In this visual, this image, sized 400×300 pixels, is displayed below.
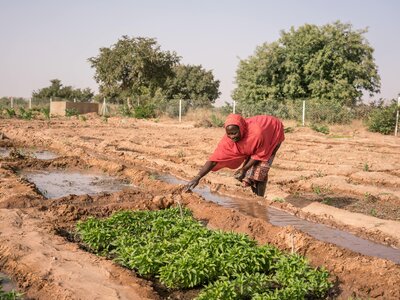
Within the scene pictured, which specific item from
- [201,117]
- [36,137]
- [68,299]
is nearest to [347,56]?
[201,117]

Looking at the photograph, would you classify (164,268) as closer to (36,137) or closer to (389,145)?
(36,137)

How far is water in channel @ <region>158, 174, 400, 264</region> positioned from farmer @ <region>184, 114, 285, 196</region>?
19.9 inches

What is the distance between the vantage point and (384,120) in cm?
2392

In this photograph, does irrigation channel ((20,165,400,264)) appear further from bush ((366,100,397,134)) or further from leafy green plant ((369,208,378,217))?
bush ((366,100,397,134))

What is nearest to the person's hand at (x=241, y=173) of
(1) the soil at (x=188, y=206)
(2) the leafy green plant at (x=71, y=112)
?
(1) the soil at (x=188, y=206)

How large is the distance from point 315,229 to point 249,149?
1.53m

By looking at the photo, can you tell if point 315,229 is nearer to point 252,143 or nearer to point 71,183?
point 252,143

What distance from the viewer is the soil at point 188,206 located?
4.50m

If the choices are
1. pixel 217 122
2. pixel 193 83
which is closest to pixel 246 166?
pixel 217 122

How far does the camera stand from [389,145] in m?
19.0

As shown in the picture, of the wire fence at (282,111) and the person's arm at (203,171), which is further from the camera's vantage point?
the wire fence at (282,111)

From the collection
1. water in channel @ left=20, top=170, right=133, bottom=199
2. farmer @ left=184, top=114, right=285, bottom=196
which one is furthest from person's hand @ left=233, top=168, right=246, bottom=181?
Answer: water in channel @ left=20, top=170, right=133, bottom=199

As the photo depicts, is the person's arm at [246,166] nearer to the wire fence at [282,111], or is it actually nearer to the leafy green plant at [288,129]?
the leafy green plant at [288,129]

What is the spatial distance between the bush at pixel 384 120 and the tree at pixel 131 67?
2064 cm
